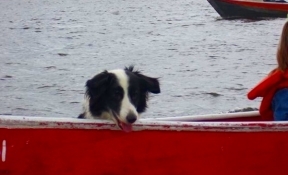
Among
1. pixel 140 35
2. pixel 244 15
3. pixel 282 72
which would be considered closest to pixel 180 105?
pixel 282 72

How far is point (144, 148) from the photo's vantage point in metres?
4.80

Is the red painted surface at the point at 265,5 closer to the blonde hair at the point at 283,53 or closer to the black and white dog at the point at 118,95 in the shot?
the blonde hair at the point at 283,53

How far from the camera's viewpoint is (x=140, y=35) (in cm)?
2395

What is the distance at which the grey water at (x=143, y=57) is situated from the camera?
12.2 m

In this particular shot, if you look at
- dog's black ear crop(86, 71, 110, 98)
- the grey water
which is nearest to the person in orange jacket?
dog's black ear crop(86, 71, 110, 98)

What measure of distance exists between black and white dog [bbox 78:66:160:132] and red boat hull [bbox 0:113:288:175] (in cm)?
13

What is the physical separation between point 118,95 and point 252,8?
67.4 ft

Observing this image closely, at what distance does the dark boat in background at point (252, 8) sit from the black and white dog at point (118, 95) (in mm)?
19890

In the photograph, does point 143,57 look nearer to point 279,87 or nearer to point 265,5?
point 265,5

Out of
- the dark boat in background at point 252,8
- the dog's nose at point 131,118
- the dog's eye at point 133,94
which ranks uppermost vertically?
the dog's eye at point 133,94

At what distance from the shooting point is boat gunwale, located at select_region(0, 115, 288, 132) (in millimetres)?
4516

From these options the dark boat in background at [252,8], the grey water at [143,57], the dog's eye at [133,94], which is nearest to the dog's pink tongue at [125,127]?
the dog's eye at [133,94]

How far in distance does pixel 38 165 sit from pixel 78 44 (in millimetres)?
17093

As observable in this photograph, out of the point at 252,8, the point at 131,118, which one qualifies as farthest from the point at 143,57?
the point at 131,118
